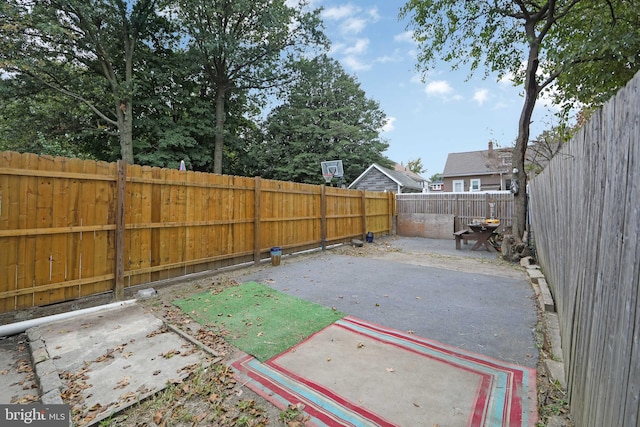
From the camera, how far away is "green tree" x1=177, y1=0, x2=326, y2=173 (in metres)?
13.0

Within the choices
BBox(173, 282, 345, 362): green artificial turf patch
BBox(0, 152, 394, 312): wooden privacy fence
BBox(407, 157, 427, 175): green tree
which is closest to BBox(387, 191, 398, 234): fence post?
BBox(0, 152, 394, 312): wooden privacy fence

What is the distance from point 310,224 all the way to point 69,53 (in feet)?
39.9

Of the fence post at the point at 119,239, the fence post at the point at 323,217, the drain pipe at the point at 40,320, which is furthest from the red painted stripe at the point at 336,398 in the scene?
the fence post at the point at 323,217

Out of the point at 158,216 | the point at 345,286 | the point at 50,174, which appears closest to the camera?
the point at 50,174

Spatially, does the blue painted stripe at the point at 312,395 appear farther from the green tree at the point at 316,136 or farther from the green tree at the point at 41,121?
the green tree at the point at 316,136

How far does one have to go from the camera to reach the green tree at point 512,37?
7.51 m

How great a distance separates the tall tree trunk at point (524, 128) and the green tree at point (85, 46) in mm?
13902

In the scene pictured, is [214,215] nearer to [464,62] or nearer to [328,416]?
[328,416]

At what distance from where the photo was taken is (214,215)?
5.46m

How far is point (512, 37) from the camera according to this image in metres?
9.21

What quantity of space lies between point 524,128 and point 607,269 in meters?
8.42

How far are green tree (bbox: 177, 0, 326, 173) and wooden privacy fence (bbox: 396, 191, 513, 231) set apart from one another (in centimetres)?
983

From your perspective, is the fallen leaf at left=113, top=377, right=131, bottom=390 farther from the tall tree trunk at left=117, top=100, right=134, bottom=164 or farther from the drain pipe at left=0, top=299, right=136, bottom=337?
the tall tree trunk at left=117, top=100, right=134, bottom=164

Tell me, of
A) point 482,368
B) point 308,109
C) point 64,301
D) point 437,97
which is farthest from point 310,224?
point 308,109
